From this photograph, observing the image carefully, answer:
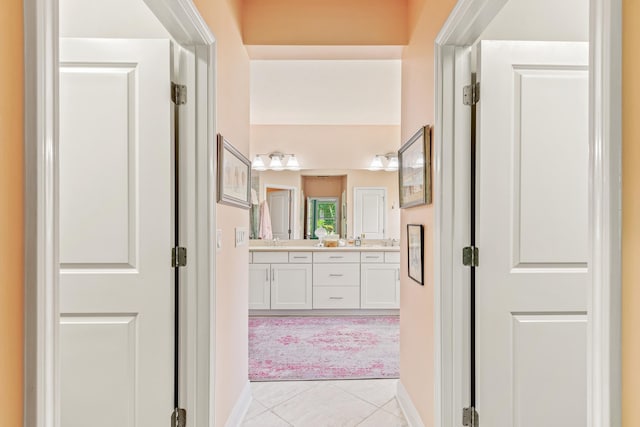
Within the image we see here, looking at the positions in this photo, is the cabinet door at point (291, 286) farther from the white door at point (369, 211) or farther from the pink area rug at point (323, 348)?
the white door at point (369, 211)

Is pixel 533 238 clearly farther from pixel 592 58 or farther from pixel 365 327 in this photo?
pixel 365 327

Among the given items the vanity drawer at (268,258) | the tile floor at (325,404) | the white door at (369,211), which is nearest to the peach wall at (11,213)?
the tile floor at (325,404)

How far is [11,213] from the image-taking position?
61cm

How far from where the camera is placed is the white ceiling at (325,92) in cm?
306

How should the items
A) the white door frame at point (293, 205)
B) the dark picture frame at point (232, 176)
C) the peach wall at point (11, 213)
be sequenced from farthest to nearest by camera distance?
the white door frame at point (293, 205) < the dark picture frame at point (232, 176) < the peach wall at point (11, 213)

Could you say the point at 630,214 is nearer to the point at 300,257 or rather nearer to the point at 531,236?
the point at 531,236

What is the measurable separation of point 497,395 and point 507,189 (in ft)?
2.87

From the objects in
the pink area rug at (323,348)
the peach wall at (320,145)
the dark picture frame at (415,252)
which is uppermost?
the peach wall at (320,145)

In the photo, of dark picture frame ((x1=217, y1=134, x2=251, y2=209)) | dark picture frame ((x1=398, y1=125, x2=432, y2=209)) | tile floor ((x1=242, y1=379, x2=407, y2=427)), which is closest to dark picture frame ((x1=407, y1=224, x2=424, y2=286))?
dark picture frame ((x1=398, y1=125, x2=432, y2=209))

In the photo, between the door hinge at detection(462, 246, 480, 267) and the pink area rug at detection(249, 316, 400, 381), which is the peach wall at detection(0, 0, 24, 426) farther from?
the pink area rug at detection(249, 316, 400, 381)

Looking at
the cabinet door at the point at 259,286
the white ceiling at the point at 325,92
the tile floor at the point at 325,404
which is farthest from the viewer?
the cabinet door at the point at 259,286

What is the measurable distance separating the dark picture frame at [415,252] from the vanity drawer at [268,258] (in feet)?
8.15

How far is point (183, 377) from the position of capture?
1.61m

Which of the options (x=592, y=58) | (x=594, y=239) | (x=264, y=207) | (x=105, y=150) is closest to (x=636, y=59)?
(x=592, y=58)
